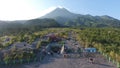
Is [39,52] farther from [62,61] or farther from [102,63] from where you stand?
[102,63]

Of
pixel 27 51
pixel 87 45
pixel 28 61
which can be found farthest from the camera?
pixel 87 45

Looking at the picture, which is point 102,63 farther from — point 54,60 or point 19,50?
point 19,50

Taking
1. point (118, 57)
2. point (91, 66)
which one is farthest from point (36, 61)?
point (118, 57)

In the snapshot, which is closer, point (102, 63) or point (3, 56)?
point (102, 63)

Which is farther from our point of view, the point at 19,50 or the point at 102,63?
the point at 19,50

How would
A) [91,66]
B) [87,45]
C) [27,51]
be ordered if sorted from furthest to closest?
[87,45], [27,51], [91,66]

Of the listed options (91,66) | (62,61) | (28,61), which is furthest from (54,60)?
(91,66)

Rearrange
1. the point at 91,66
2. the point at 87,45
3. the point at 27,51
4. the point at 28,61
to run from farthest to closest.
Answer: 1. the point at 87,45
2. the point at 27,51
3. the point at 28,61
4. the point at 91,66

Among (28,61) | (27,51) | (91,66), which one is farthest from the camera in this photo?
(27,51)

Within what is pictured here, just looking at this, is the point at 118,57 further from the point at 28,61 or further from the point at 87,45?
the point at 28,61
